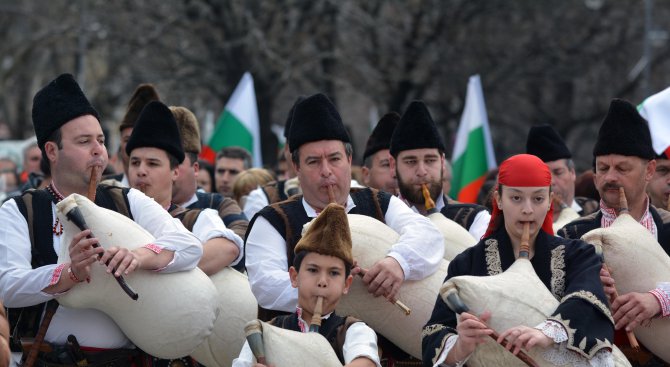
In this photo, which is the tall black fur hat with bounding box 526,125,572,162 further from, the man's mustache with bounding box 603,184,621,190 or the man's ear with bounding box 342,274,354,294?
the man's ear with bounding box 342,274,354,294

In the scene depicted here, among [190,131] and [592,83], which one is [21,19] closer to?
[592,83]

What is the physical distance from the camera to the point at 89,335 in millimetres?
5477

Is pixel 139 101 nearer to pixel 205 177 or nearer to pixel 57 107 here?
pixel 57 107

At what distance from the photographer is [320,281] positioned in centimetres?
516

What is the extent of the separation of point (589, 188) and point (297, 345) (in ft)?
18.4

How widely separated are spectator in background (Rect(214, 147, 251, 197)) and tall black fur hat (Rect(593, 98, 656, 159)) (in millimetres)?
4897

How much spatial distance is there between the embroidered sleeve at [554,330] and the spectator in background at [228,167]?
19.9 ft

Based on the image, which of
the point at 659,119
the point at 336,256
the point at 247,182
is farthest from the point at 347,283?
the point at 247,182

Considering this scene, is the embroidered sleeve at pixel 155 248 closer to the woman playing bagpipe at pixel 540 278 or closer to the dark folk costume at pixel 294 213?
the dark folk costume at pixel 294 213

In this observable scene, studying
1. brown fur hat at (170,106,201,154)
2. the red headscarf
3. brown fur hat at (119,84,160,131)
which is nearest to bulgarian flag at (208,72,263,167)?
brown fur hat at (119,84,160,131)

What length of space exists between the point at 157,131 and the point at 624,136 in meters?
2.43

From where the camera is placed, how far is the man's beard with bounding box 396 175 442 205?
23.4ft

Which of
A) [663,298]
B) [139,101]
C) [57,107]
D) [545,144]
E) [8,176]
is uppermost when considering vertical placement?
[57,107]

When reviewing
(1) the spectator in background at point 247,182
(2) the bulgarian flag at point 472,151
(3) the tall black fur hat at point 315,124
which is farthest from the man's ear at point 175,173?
(2) the bulgarian flag at point 472,151
